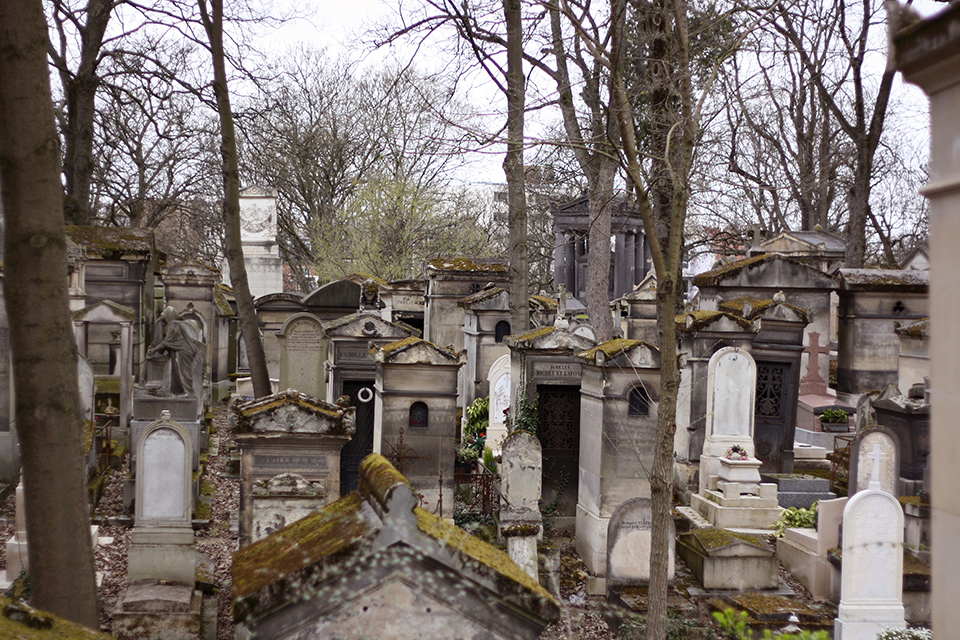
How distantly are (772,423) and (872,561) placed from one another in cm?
483

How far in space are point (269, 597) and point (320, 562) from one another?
0.68 ft

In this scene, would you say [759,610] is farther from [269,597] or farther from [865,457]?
[269,597]

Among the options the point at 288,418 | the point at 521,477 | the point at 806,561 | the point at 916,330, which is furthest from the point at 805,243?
the point at 288,418

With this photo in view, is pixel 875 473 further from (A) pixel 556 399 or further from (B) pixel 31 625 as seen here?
(B) pixel 31 625

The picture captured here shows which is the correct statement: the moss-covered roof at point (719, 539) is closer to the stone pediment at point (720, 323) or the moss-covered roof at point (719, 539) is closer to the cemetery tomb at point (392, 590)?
the stone pediment at point (720, 323)

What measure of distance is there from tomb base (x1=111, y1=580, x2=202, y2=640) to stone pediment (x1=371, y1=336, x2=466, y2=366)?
3.49 m

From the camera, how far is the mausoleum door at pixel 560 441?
1023cm

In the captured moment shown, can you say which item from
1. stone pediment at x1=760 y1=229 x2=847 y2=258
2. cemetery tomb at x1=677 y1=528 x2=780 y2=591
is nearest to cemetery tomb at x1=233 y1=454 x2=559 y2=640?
A: cemetery tomb at x1=677 y1=528 x2=780 y2=591

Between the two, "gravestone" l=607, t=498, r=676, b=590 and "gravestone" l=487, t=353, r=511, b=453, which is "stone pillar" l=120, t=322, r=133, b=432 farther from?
"gravestone" l=607, t=498, r=676, b=590

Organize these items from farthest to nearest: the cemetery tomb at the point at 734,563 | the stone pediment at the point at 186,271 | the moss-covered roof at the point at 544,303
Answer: the moss-covered roof at the point at 544,303 → the stone pediment at the point at 186,271 → the cemetery tomb at the point at 734,563

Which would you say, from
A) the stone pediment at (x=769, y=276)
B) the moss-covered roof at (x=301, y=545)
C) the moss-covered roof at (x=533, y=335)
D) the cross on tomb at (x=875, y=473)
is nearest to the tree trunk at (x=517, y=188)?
the moss-covered roof at (x=533, y=335)

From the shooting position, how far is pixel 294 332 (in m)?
13.8

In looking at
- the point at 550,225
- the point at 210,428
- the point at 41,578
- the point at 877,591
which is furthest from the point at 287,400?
the point at 550,225

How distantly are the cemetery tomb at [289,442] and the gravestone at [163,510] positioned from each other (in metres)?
0.48
